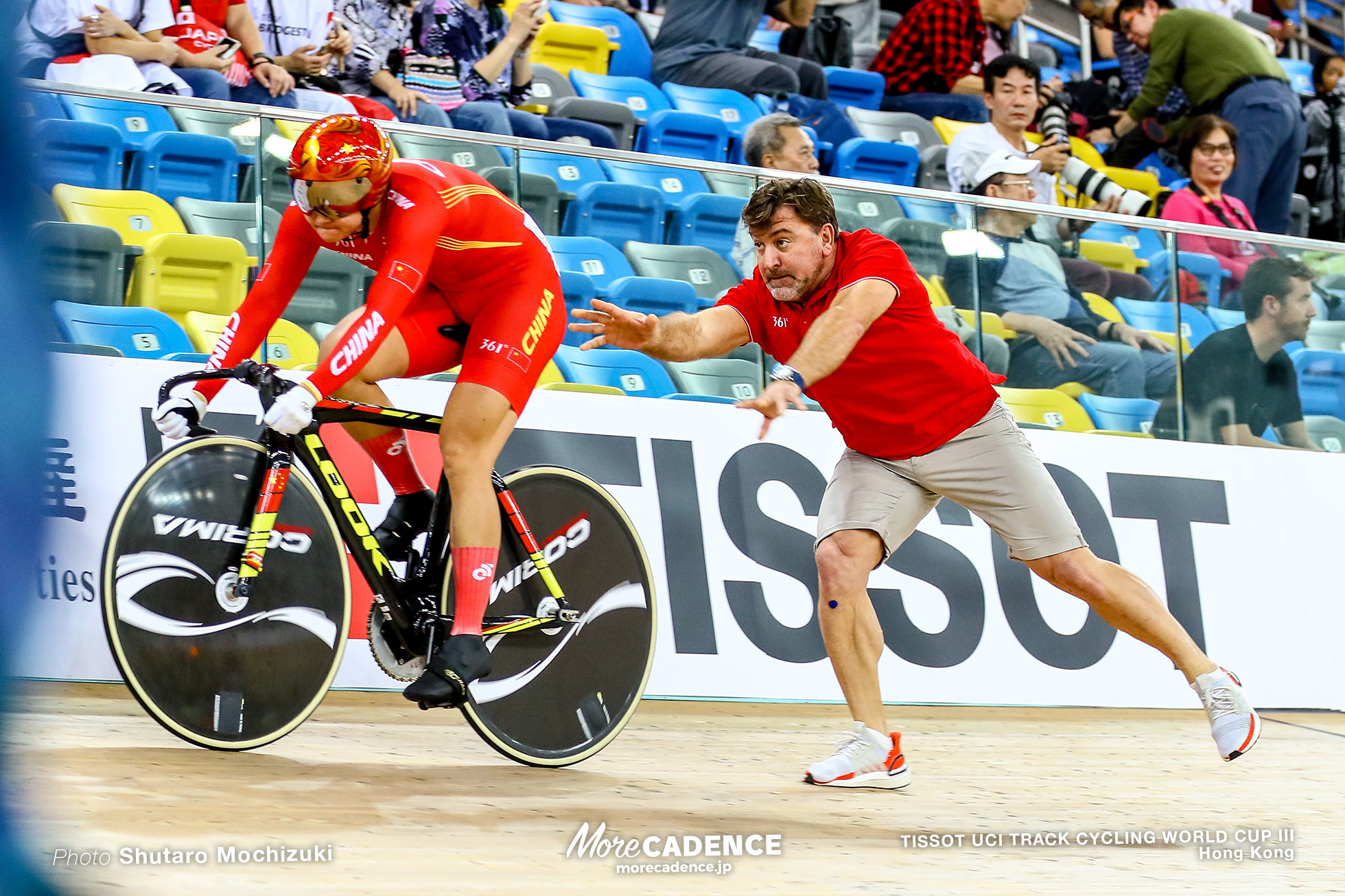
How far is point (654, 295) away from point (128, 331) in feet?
7.01

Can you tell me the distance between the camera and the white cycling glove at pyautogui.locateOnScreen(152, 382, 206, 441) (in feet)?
12.6

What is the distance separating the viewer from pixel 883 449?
4.40 meters

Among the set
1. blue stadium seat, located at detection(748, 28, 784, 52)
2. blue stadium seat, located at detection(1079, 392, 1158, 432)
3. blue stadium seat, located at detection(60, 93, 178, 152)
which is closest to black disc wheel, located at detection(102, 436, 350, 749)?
blue stadium seat, located at detection(60, 93, 178, 152)

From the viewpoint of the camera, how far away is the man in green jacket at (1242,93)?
10508mm

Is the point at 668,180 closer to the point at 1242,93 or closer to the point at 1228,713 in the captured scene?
the point at 1228,713

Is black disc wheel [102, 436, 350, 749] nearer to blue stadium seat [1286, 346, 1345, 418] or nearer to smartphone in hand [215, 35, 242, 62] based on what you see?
smartphone in hand [215, 35, 242, 62]

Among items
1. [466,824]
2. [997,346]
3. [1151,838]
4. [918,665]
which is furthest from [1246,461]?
[466,824]

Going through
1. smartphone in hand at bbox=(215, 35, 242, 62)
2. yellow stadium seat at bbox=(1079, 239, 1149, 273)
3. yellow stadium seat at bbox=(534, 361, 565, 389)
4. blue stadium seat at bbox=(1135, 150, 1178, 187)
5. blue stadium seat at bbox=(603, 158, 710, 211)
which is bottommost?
yellow stadium seat at bbox=(534, 361, 565, 389)

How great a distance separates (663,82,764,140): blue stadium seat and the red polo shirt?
5.38 m

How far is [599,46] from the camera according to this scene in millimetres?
10195

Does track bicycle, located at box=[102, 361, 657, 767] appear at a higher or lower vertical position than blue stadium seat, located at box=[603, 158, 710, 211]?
lower

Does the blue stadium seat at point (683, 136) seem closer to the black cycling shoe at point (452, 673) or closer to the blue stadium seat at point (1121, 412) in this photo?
the blue stadium seat at point (1121, 412)

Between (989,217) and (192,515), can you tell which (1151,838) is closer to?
(192,515)

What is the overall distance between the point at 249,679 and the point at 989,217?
406cm
